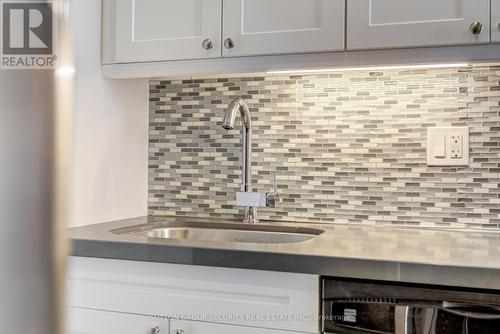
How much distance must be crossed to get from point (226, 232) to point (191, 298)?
50cm

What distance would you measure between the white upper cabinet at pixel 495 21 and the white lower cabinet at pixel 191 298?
0.78 meters

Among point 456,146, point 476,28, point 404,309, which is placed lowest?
point 404,309

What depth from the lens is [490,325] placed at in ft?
3.42

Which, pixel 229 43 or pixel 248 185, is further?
pixel 248 185

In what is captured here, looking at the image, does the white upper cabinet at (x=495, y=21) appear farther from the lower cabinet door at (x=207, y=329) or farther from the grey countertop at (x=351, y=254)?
the lower cabinet door at (x=207, y=329)

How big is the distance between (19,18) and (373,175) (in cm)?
158

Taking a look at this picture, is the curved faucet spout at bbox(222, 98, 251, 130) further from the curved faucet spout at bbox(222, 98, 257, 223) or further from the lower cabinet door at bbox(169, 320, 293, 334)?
the lower cabinet door at bbox(169, 320, 293, 334)

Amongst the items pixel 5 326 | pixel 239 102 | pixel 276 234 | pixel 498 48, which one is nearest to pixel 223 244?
pixel 276 234

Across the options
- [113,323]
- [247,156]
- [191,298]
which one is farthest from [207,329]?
[247,156]

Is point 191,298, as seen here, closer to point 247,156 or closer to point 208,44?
point 247,156

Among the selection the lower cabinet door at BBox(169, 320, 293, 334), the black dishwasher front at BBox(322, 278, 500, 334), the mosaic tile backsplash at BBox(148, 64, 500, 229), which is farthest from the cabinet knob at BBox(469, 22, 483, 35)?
the lower cabinet door at BBox(169, 320, 293, 334)

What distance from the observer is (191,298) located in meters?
1.25

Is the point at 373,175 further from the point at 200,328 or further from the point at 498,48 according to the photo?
the point at 200,328

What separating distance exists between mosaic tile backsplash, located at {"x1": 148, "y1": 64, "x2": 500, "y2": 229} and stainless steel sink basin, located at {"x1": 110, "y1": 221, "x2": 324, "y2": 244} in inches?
4.2
